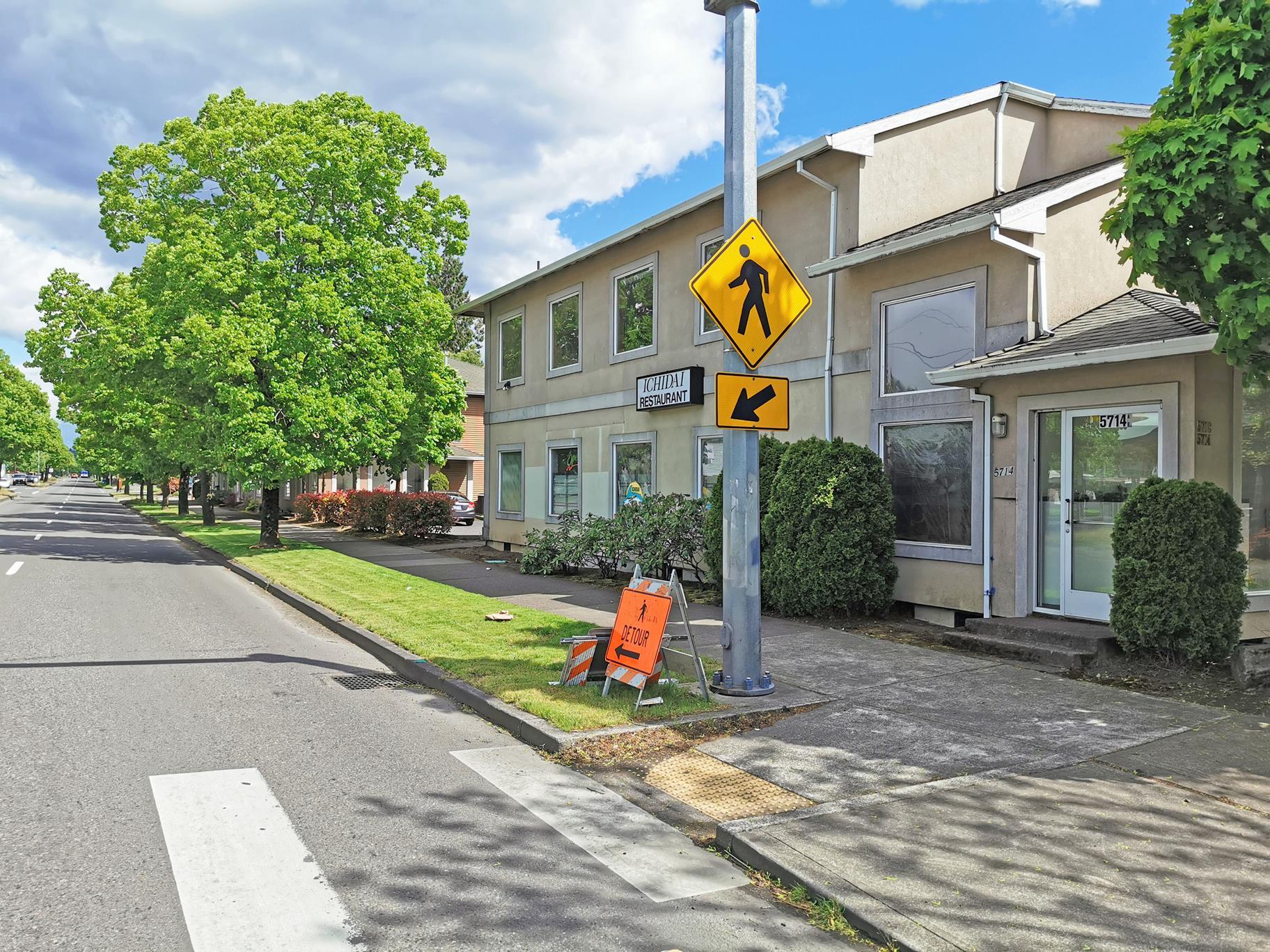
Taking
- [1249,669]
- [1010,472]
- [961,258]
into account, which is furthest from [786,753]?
[961,258]

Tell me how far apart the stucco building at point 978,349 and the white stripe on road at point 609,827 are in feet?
20.6

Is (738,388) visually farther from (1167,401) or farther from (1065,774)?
(1167,401)

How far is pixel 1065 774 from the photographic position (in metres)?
5.34

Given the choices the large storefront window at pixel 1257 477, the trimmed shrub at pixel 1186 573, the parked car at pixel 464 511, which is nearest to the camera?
the trimmed shrub at pixel 1186 573

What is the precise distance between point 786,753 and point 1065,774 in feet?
5.32

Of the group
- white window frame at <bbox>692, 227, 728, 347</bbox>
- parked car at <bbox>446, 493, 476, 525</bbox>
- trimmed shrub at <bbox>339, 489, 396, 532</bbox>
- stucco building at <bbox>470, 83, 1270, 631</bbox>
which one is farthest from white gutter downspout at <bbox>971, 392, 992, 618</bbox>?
parked car at <bbox>446, 493, 476, 525</bbox>

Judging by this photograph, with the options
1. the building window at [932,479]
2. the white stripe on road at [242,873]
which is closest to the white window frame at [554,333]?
the building window at [932,479]

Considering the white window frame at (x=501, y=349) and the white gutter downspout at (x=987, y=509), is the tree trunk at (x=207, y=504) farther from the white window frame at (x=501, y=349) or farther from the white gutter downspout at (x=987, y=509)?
the white gutter downspout at (x=987, y=509)

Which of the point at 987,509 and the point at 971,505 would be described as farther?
the point at 971,505

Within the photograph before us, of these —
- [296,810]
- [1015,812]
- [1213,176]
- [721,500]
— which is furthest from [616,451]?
[1015,812]

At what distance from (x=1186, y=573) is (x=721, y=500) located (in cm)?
555

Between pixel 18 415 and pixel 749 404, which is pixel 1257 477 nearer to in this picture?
pixel 749 404

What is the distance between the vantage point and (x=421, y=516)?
25.0 m

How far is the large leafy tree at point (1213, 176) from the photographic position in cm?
582
